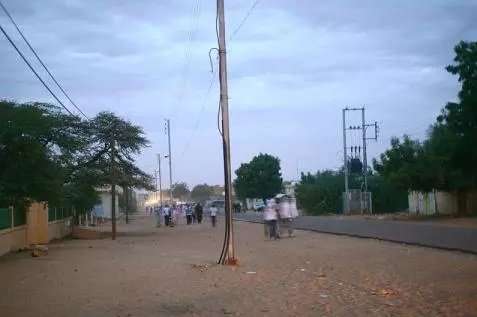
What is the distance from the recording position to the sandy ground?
9.22m

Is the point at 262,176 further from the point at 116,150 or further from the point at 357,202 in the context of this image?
the point at 116,150

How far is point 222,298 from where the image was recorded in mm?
10398

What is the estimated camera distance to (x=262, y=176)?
97688mm

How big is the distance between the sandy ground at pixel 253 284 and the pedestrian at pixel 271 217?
19.7 ft

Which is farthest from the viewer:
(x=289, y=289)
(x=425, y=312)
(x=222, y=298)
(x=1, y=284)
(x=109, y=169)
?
(x=109, y=169)

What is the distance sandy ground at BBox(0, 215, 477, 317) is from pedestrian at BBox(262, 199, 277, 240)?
19.7 feet

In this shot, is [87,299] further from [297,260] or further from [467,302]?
[297,260]

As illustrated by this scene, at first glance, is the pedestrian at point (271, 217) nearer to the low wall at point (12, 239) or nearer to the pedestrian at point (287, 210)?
the pedestrian at point (287, 210)

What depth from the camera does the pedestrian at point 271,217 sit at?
2558cm

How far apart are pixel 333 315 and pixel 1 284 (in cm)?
789

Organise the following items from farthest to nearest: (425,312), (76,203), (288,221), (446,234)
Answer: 1. (76,203)
2. (288,221)
3. (446,234)
4. (425,312)

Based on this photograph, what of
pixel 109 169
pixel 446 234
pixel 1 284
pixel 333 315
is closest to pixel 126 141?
pixel 109 169

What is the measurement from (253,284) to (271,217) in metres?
13.8

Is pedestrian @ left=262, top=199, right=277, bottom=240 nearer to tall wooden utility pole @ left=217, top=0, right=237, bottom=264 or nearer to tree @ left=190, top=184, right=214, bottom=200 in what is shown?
tall wooden utility pole @ left=217, top=0, right=237, bottom=264
